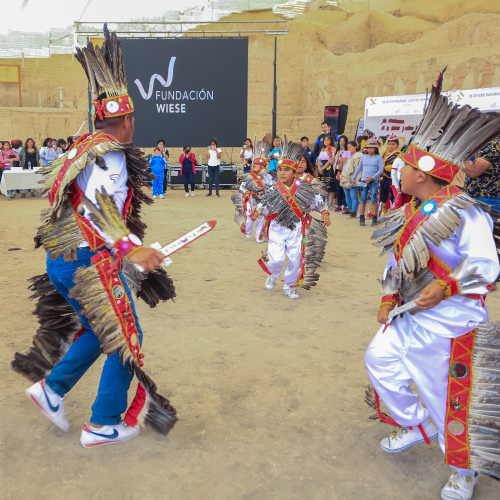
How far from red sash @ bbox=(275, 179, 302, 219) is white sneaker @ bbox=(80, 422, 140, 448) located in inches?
135

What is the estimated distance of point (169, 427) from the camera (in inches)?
112

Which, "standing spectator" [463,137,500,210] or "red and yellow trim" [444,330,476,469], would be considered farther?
"standing spectator" [463,137,500,210]


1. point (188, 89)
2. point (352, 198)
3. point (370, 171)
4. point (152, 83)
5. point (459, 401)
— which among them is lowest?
point (352, 198)

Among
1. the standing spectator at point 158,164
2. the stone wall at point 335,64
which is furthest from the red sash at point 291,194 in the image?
the stone wall at point 335,64

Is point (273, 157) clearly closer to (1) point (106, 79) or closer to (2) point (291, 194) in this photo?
(2) point (291, 194)

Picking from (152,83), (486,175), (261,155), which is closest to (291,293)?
(486,175)

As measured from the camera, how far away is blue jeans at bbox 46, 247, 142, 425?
270cm

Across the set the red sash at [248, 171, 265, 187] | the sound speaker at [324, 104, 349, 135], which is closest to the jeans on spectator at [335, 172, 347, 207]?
the red sash at [248, 171, 265, 187]

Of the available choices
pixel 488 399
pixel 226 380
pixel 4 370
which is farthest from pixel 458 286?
pixel 4 370

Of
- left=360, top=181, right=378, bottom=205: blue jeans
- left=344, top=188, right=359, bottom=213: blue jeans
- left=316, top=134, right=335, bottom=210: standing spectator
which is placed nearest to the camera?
left=360, top=181, right=378, bottom=205: blue jeans

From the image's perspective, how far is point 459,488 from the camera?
236 centimetres

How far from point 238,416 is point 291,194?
313 cm

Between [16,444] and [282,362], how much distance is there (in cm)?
190

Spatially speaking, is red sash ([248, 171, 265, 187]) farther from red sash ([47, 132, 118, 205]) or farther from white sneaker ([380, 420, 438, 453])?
white sneaker ([380, 420, 438, 453])
